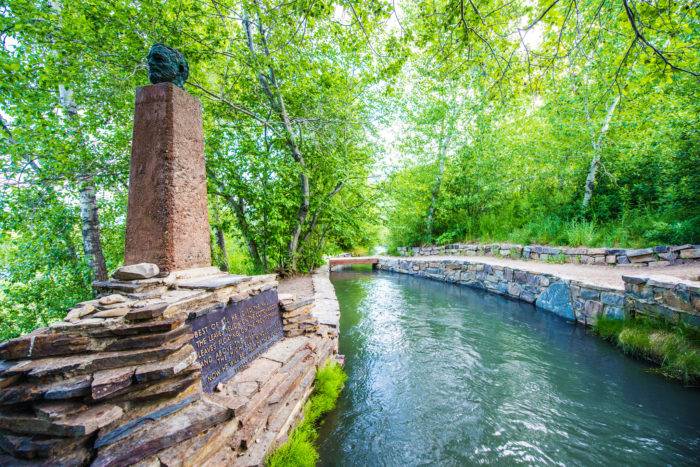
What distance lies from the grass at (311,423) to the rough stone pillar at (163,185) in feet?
6.56

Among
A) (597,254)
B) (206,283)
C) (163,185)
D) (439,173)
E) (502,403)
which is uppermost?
(439,173)

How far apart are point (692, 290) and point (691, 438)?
6.87 ft

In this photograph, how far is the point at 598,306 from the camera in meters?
5.18

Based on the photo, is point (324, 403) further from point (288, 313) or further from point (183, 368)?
point (183, 368)

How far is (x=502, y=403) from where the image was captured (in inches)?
132

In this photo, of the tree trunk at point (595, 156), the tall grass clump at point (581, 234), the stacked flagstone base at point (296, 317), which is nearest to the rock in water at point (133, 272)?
the stacked flagstone base at point (296, 317)

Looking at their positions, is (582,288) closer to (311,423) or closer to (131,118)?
(311,423)

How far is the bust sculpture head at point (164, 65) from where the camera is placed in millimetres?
2879

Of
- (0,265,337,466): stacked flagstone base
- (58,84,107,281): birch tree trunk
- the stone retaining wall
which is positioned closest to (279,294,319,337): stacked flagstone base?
(0,265,337,466): stacked flagstone base

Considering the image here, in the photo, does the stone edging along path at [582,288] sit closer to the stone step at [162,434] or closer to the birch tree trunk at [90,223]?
the stone step at [162,434]

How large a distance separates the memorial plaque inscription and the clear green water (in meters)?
1.21


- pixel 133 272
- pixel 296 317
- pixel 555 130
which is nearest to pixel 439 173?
pixel 555 130

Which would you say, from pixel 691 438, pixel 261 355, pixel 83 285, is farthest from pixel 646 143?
pixel 83 285

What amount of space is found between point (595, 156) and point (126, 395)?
11.0 metres
